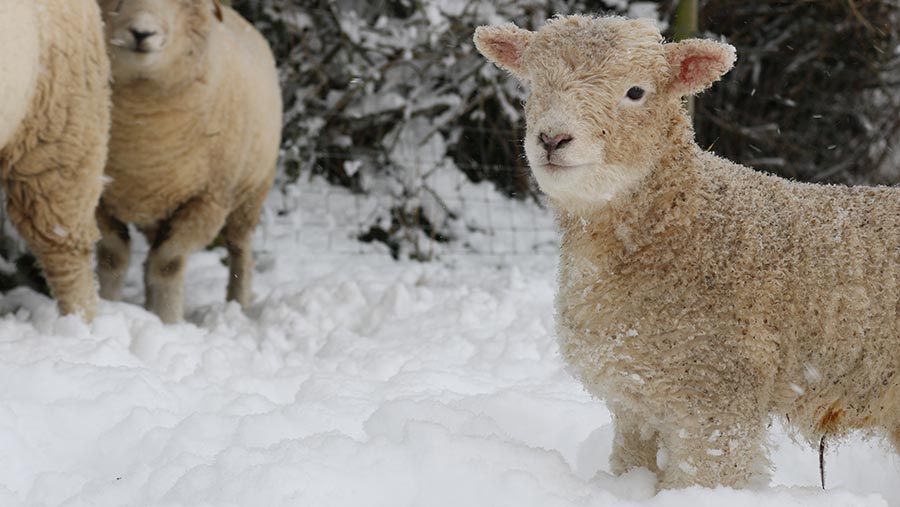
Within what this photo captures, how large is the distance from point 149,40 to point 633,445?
3.22 meters

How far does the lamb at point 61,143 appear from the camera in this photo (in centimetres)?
379

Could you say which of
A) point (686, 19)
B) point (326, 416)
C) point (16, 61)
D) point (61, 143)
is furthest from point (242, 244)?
point (326, 416)

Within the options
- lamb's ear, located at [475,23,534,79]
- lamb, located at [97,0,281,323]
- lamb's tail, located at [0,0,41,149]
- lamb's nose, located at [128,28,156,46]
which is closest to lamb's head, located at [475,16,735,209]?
lamb's ear, located at [475,23,534,79]

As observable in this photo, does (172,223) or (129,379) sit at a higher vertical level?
(129,379)

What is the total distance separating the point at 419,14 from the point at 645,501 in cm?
587

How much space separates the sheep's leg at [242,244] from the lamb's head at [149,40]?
1079mm

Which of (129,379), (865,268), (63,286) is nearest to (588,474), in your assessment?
(865,268)

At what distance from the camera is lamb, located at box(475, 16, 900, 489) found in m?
2.08

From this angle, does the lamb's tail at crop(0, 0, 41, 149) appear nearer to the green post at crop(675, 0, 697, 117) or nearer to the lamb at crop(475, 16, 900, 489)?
the lamb at crop(475, 16, 900, 489)

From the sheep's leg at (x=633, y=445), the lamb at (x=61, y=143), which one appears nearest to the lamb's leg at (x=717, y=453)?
the sheep's leg at (x=633, y=445)

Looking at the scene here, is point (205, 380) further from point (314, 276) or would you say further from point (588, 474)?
point (314, 276)

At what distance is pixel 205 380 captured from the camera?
336 centimetres

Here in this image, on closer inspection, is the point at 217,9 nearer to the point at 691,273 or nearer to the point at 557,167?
the point at 557,167

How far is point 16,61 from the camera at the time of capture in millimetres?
3451
